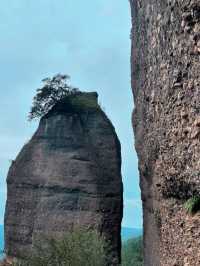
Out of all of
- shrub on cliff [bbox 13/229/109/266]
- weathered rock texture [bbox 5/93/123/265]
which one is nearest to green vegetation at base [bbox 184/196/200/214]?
shrub on cliff [bbox 13/229/109/266]

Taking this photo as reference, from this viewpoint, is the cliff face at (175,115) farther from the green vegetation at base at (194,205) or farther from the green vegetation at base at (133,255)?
the green vegetation at base at (133,255)

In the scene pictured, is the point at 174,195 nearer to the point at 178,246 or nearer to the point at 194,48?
the point at 178,246

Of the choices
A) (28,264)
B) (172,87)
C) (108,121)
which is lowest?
(28,264)

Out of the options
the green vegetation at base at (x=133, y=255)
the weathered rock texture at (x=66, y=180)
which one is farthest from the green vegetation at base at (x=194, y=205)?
the green vegetation at base at (x=133, y=255)

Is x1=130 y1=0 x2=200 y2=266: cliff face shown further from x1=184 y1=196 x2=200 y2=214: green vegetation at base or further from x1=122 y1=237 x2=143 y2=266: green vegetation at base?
x1=122 y1=237 x2=143 y2=266: green vegetation at base

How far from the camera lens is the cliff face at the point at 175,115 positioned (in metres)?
11.6

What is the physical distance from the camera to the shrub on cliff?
25.7m

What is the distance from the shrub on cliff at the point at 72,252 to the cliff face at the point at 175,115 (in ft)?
34.8

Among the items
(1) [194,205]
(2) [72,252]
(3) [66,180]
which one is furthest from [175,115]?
(3) [66,180]

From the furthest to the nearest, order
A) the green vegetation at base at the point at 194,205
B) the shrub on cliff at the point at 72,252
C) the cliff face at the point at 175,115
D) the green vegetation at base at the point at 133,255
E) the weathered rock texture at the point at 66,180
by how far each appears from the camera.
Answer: the green vegetation at base at the point at 133,255 < the weathered rock texture at the point at 66,180 < the shrub on cliff at the point at 72,252 < the green vegetation at base at the point at 194,205 < the cliff face at the point at 175,115

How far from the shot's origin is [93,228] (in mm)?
31109

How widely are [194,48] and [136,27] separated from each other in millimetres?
9057

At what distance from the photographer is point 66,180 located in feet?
107

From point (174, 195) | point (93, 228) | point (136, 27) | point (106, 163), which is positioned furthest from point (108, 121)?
point (174, 195)
